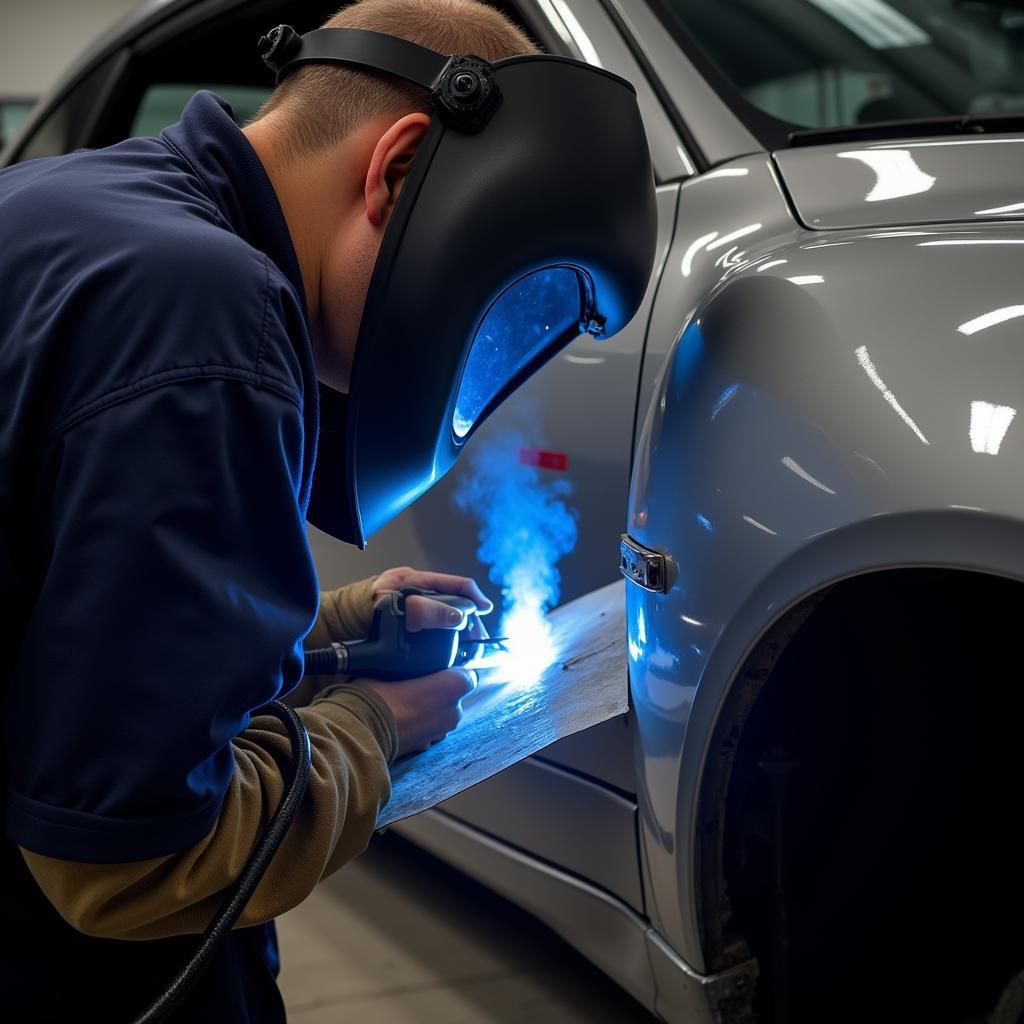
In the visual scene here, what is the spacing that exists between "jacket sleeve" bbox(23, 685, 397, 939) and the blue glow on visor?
1.05ft

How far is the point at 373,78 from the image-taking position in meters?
1.03

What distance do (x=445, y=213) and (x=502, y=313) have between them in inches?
6.1

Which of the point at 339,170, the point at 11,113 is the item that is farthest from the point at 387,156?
the point at 11,113

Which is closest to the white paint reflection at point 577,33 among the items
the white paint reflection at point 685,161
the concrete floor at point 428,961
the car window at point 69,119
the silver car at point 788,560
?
the silver car at point 788,560

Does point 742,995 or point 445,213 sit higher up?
point 445,213

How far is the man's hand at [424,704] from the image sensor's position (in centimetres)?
121

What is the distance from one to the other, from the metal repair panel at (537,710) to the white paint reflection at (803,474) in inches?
12.9

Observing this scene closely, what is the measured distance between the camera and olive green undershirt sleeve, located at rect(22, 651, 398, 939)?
829 mm

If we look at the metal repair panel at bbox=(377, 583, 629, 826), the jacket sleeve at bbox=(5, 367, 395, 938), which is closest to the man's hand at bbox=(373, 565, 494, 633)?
the metal repair panel at bbox=(377, 583, 629, 826)

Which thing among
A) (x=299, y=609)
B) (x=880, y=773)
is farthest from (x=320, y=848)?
(x=880, y=773)

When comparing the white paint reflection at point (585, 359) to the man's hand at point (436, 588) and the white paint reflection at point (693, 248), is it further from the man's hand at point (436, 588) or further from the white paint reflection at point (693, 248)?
the man's hand at point (436, 588)

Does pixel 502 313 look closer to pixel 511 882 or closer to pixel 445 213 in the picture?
pixel 445 213

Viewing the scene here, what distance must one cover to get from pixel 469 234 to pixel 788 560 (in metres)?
0.40

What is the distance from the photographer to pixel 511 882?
162cm
